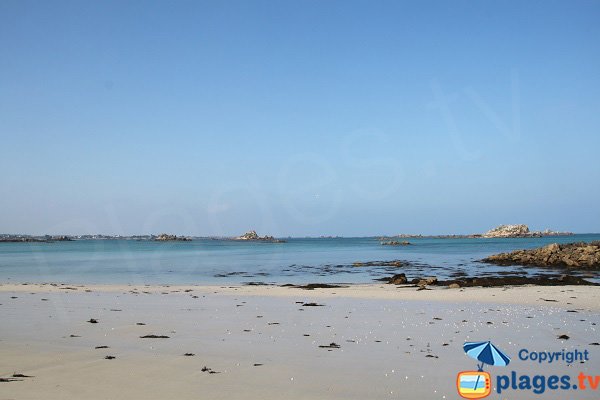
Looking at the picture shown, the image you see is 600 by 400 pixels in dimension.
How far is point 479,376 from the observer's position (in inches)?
316

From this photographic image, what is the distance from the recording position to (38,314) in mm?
15211

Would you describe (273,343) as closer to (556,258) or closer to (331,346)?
(331,346)

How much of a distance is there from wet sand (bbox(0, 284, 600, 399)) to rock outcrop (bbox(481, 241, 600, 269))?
1036 inches

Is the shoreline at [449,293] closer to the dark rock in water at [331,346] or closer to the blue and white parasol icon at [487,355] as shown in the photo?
the dark rock in water at [331,346]

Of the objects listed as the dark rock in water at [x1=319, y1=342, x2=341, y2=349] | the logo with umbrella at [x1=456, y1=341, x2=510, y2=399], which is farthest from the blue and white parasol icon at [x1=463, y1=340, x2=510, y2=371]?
the dark rock in water at [x1=319, y1=342, x2=341, y2=349]

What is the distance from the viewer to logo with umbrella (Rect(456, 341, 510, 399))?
290 inches

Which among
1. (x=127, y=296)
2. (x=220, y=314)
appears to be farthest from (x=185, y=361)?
(x=127, y=296)

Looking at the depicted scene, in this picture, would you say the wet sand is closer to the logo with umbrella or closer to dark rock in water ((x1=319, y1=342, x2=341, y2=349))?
dark rock in water ((x1=319, y1=342, x2=341, y2=349))

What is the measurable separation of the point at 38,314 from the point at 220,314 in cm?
589

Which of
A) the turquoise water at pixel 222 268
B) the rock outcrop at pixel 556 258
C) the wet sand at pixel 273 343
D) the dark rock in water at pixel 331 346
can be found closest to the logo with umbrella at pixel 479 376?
the wet sand at pixel 273 343

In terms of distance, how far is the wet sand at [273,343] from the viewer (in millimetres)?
7410

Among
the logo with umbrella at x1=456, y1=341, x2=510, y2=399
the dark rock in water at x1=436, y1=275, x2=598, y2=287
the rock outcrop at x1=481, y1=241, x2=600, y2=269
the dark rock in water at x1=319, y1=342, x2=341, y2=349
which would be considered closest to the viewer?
the logo with umbrella at x1=456, y1=341, x2=510, y2=399

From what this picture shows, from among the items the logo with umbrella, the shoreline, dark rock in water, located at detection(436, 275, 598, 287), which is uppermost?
the logo with umbrella

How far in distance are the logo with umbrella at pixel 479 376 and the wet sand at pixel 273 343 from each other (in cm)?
18
